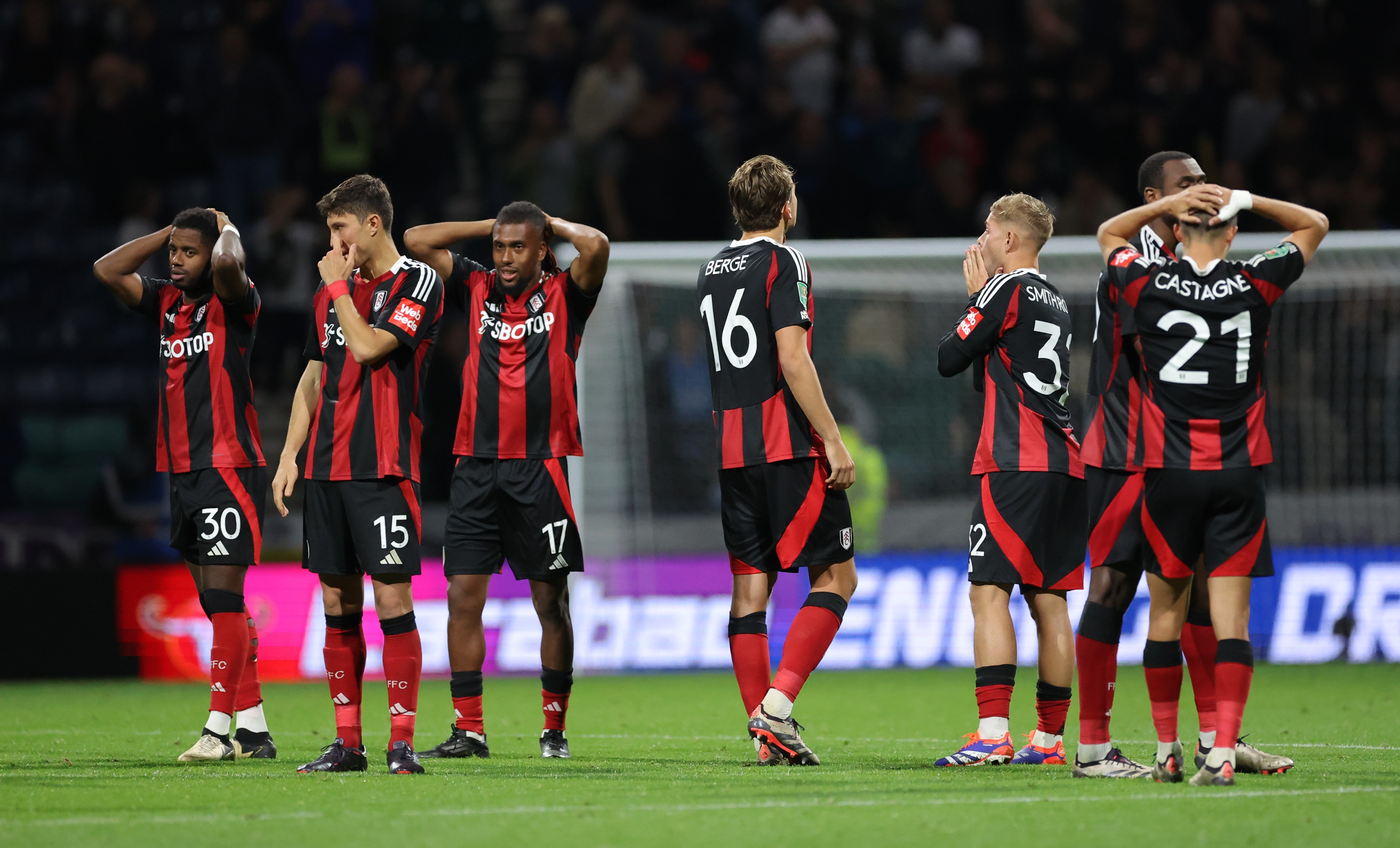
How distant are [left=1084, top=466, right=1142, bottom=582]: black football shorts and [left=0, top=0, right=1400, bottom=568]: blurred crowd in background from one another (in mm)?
9295

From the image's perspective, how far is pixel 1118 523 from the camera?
5949mm

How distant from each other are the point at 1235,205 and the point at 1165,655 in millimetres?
1564

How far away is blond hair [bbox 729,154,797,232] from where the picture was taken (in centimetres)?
646

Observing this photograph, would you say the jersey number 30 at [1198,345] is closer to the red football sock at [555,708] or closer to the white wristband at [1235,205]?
the white wristband at [1235,205]

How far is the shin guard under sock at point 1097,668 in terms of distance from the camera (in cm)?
579

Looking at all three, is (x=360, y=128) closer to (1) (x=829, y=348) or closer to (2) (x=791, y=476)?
(1) (x=829, y=348)

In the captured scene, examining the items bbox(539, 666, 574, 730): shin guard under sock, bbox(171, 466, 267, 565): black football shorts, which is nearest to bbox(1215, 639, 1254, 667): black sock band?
bbox(539, 666, 574, 730): shin guard under sock

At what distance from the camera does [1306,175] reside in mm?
15016

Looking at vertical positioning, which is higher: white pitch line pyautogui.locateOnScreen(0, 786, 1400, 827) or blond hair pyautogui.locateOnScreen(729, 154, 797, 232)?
blond hair pyautogui.locateOnScreen(729, 154, 797, 232)

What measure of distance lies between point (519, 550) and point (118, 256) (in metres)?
2.17

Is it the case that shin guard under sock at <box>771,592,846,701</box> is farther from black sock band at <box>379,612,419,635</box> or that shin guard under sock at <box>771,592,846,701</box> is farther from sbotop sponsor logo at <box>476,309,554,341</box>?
sbotop sponsor logo at <box>476,309,554,341</box>

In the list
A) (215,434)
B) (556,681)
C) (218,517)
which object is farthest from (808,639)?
(215,434)

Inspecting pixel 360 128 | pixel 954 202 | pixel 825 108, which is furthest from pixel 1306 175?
pixel 360 128

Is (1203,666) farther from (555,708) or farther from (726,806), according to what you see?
(555,708)
